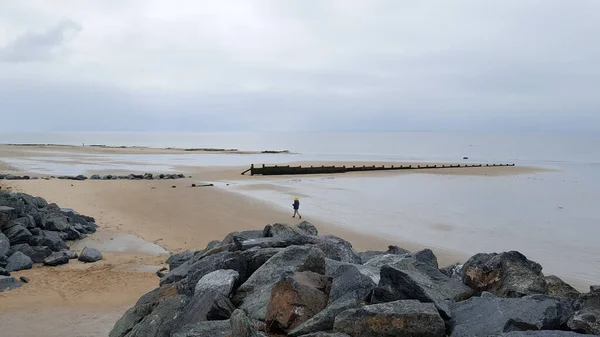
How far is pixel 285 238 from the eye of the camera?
8.05 metres

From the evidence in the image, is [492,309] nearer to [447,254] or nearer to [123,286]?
[123,286]

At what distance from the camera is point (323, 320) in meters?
4.92

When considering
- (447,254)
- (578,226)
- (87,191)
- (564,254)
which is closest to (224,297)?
(447,254)

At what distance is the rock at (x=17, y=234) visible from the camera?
12905mm

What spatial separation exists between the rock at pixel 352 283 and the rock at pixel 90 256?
31.4 ft

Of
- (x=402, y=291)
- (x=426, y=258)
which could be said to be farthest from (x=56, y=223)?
(x=402, y=291)

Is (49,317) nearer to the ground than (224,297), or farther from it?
nearer to the ground

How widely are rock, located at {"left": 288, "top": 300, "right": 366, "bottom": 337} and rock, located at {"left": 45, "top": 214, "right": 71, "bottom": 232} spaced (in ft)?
42.0

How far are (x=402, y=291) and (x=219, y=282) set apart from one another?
8.38 feet

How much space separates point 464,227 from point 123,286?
1586 centimetres

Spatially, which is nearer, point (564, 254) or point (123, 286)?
point (123, 286)

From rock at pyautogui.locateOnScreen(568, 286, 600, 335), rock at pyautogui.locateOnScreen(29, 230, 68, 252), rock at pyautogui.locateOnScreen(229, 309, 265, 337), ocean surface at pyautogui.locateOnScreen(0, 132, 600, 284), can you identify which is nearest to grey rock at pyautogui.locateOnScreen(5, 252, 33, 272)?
rock at pyautogui.locateOnScreen(29, 230, 68, 252)

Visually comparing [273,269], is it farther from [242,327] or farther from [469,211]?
[469,211]

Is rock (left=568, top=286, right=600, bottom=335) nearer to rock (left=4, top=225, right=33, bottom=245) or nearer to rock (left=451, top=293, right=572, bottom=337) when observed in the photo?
rock (left=451, top=293, right=572, bottom=337)
